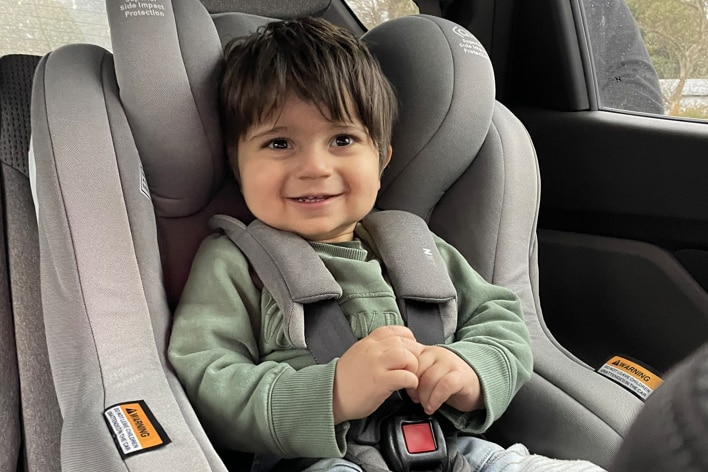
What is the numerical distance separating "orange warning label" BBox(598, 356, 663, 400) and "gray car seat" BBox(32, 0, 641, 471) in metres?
0.04

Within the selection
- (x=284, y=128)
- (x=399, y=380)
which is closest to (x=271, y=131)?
(x=284, y=128)

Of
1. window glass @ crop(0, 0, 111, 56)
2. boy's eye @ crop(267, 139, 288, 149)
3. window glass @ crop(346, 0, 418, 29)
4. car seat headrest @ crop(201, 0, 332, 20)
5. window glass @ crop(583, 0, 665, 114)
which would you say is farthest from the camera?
window glass @ crop(346, 0, 418, 29)

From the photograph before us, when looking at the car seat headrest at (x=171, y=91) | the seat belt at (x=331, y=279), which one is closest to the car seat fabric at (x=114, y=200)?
the car seat headrest at (x=171, y=91)

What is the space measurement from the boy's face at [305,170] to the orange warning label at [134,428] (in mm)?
403

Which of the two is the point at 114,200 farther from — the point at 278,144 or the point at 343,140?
the point at 343,140

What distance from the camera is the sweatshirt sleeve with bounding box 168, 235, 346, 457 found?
1097 millimetres

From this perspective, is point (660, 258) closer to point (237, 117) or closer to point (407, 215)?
point (407, 215)

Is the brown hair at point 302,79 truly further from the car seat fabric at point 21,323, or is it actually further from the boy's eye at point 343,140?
the car seat fabric at point 21,323

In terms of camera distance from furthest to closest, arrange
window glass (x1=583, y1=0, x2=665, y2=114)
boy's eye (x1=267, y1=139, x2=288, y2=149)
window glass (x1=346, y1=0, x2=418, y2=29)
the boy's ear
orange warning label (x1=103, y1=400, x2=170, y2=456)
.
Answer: window glass (x1=346, y1=0, x2=418, y2=29) → window glass (x1=583, y1=0, x2=665, y2=114) → the boy's ear → boy's eye (x1=267, y1=139, x2=288, y2=149) → orange warning label (x1=103, y1=400, x2=170, y2=456)

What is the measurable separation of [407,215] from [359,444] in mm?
449

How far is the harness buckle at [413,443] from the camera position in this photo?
1157 millimetres

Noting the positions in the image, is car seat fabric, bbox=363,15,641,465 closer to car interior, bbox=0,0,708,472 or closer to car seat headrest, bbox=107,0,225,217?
car interior, bbox=0,0,708,472

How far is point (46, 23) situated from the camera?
1.83 meters

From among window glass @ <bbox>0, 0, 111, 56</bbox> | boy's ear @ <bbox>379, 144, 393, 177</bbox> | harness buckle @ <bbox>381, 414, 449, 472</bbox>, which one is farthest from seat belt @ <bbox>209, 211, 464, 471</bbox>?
window glass @ <bbox>0, 0, 111, 56</bbox>
